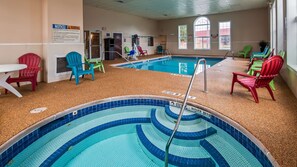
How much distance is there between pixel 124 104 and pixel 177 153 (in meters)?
1.52

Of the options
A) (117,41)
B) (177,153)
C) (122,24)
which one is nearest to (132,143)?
(177,153)

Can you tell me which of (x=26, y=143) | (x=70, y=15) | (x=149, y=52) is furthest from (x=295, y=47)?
(x=149, y=52)

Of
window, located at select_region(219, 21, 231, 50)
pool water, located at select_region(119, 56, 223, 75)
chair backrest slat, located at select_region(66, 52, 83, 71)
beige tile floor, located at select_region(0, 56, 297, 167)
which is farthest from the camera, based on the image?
window, located at select_region(219, 21, 231, 50)

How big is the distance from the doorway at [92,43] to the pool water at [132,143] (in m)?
7.63

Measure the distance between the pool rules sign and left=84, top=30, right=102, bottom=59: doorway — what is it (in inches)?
193

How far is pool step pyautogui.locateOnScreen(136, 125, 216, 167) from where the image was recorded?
7.07 ft

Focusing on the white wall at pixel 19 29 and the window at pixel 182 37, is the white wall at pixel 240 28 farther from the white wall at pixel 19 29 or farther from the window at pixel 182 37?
the white wall at pixel 19 29

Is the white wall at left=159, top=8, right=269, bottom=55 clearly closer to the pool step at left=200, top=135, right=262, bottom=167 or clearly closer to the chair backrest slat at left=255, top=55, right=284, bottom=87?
the chair backrest slat at left=255, top=55, right=284, bottom=87

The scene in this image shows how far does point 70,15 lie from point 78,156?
13.4ft

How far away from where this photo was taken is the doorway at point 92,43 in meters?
10.1

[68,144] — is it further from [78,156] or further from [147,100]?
[147,100]

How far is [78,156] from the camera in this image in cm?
239

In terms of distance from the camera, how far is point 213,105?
9.71 ft

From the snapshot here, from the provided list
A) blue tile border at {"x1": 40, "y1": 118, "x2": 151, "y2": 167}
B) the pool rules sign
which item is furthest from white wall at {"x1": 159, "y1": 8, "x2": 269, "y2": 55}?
blue tile border at {"x1": 40, "y1": 118, "x2": 151, "y2": 167}
